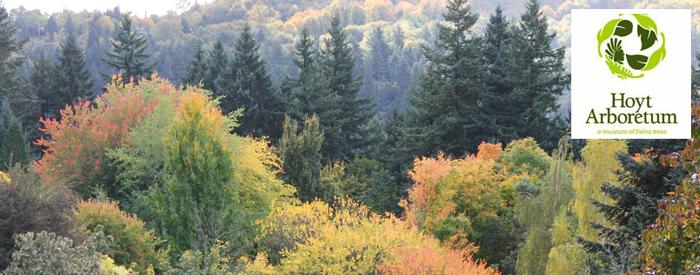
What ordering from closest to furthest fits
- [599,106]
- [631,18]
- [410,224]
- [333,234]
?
1. [631,18]
2. [599,106]
3. [333,234]
4. [410,224]

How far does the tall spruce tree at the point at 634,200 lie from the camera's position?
16.2 meters

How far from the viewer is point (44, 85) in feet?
191

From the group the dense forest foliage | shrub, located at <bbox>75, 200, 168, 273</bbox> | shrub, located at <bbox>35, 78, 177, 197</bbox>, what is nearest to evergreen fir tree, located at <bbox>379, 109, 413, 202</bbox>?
the dense forest foliage

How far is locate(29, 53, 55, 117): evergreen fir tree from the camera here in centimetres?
5744

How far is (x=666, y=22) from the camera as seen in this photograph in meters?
11.9

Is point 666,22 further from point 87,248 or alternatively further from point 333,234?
point 333,234

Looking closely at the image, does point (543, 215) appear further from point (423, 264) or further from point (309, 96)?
point (309, 96)

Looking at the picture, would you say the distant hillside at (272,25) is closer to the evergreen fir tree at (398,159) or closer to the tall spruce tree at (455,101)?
the evergreen fir tree at (398,159)

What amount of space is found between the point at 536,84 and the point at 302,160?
16509mm

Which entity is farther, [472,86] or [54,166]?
[472,86]

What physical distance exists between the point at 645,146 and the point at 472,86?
→ 2704 cm

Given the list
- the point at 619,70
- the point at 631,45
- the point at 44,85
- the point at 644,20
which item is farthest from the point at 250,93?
the point at 644,20

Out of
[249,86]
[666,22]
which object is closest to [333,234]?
[666,22]

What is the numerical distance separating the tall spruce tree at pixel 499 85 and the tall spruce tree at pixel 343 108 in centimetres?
934
